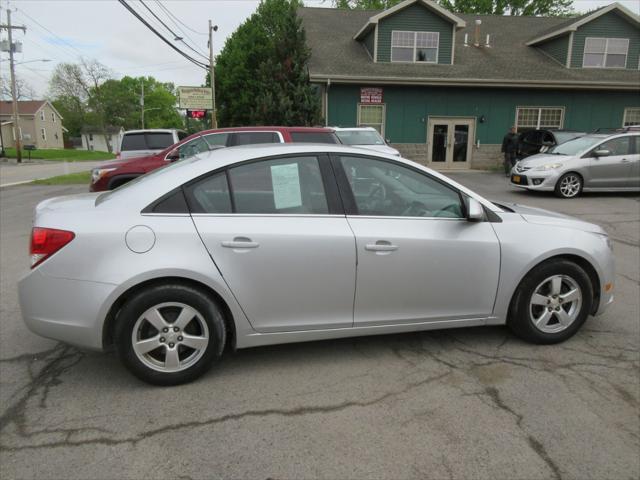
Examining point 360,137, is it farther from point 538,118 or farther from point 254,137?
point 538,118

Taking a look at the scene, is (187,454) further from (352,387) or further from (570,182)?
(570,182)

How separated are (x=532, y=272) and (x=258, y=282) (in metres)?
2.10

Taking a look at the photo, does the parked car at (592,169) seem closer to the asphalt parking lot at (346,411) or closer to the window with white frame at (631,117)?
the asphalt parking lot at (346,411)

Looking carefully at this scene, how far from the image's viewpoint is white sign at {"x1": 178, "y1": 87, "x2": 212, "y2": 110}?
93.1 ft

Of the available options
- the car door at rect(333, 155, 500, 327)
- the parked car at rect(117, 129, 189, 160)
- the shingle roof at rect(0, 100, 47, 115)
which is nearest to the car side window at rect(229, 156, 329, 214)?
the car door at rect(333, 155, 500, 327)

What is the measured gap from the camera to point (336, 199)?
345 centimetres

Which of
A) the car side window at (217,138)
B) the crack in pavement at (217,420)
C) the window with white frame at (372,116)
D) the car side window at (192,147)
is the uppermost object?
the window with white frame at (372,116)

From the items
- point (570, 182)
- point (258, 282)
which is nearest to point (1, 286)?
point (258, 282)

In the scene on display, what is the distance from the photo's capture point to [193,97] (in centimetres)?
2847

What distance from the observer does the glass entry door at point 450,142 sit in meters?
20.1

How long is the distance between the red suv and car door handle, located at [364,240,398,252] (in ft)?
17.9

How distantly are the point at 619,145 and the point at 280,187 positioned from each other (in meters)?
11.9

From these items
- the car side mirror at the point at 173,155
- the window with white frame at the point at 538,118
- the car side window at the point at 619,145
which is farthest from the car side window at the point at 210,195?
the window with white frame at the point at 538,118

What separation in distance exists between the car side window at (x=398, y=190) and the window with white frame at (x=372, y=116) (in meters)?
16.3
